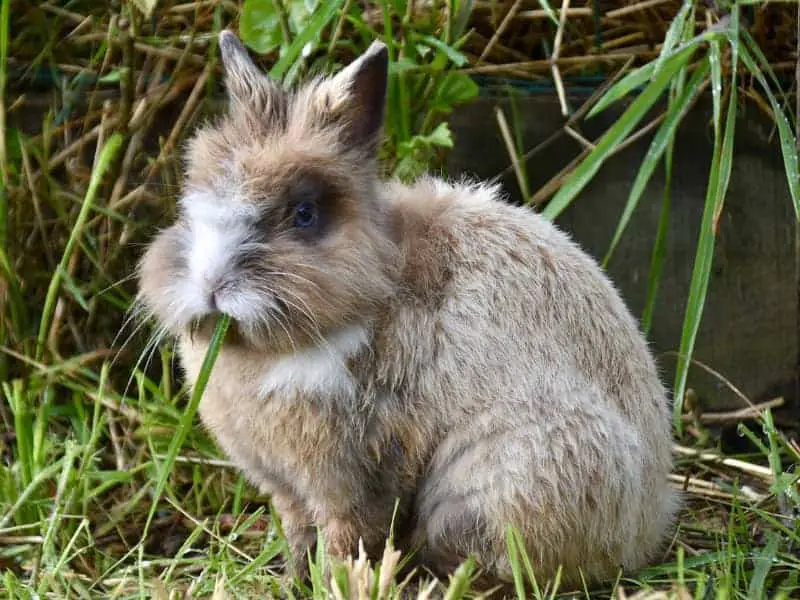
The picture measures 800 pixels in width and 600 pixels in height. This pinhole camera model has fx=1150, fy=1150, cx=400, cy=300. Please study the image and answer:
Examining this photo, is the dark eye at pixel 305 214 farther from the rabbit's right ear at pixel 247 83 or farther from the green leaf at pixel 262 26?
the green leaf at pixel 262 26

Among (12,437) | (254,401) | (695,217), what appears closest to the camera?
(254,401)

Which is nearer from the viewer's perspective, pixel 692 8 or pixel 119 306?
pixel 692 8

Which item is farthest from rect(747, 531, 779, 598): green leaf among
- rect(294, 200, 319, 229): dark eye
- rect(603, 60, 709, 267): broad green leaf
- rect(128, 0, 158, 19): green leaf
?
rect(128, 0, 158, 19): green leaf

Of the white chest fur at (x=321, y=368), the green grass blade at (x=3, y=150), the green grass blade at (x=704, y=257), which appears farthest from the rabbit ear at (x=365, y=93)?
the green grass blade at (x=3, y=150)

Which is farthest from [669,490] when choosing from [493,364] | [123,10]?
[123,10]

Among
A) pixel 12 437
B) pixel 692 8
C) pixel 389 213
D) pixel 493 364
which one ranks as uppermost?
pixel 692 8

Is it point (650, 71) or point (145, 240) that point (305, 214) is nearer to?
point (650, 71)

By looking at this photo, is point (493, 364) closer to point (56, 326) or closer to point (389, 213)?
point (389, 213)

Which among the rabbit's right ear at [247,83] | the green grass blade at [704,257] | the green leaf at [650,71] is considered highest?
the green leaf at [650,71]
